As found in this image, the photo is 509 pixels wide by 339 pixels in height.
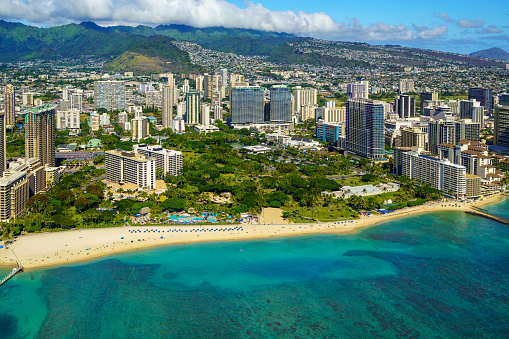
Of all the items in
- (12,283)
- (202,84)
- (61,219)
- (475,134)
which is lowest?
(12,283)

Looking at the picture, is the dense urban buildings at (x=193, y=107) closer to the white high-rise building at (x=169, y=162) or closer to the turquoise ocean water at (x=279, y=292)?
the white high-rise building at (x=169, y=162)

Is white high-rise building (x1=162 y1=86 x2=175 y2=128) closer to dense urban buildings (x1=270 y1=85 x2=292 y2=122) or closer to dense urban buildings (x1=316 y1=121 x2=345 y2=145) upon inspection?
dense urban buildings (x1=270 y1=85 x2=292 y2=122)

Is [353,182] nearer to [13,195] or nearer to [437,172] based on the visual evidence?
[437,172]

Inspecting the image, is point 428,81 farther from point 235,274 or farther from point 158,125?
point 235,274

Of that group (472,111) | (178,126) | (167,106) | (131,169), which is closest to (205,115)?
(167,106)

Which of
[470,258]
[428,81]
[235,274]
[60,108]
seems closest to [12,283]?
[235,274]

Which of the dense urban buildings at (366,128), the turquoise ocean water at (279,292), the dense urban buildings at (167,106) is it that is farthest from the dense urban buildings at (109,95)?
the turquoise ocean water at (279,292)
